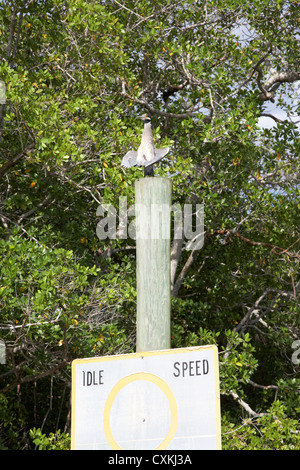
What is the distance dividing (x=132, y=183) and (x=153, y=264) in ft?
18.7

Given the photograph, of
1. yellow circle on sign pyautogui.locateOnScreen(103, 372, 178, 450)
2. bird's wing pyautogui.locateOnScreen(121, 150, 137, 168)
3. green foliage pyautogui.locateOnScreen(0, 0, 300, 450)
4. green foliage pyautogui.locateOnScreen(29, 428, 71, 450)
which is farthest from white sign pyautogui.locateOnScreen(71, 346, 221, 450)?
green foliage pyautogui.locateOnScreen(29, 428, 71, 450)

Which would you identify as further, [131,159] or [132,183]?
[132,183]

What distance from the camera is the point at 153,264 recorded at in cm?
258

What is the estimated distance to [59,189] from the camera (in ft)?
31.0

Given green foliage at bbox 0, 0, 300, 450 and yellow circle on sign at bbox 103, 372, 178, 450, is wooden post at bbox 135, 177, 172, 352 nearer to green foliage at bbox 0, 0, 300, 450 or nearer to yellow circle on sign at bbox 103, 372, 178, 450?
yellow circle on sign at bbox 103, 372, 178, 450

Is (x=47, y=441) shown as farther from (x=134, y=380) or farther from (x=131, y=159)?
(x=134, y=380)

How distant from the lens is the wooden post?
8.27 ft

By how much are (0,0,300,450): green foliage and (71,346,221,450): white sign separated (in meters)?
4.82

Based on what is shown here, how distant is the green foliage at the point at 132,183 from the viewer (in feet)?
26.6

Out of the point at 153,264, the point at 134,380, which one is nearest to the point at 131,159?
the point at 153,264

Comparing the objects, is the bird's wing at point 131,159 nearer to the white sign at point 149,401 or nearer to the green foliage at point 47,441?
the white sign at point 149,401

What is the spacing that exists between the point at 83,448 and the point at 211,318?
940 cm

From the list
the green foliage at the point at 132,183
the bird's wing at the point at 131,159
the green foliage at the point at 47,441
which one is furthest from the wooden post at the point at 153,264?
the green foliage at the point at 47,441
